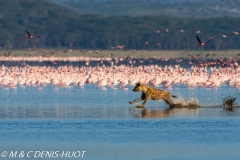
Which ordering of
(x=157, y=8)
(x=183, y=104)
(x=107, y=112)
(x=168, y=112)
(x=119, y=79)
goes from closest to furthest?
(x=168, y=112) → (x=107, y=112) → (x=183, y=104) → (x=119, y=79) → (x=157, y=8)

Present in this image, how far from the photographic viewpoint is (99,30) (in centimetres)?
9544

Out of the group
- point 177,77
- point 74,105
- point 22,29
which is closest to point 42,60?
point 22,29

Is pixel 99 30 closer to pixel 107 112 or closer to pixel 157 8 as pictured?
pixel 157 8

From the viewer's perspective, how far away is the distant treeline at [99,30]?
8650 cm

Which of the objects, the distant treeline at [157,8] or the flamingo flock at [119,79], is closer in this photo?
the flamingo flock at [119,79]

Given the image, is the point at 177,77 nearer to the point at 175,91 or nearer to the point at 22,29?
the point at 175,91

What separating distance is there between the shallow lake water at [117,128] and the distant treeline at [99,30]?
181 feet

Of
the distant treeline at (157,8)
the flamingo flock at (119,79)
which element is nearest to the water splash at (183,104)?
the flamingo flock at (119,79)

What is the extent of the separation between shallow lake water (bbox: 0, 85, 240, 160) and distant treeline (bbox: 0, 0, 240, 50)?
55235 millimetres

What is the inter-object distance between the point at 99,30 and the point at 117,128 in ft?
246

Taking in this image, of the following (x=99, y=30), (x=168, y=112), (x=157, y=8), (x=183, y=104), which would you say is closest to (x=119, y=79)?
(x=183, y=104)

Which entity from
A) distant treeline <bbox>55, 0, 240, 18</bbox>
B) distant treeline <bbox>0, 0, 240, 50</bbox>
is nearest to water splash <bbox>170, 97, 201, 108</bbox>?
distant treeline <bbox>0, 0, 240, 50</bbox>

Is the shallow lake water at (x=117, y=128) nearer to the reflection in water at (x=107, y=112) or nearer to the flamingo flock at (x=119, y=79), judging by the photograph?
the reflection in water at (x=107, y=112)

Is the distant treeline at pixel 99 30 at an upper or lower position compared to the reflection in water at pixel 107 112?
upper
